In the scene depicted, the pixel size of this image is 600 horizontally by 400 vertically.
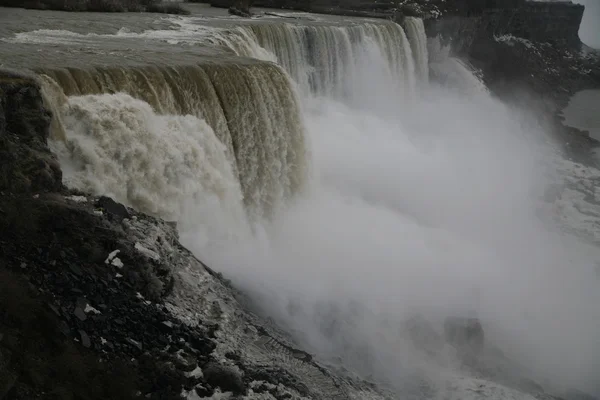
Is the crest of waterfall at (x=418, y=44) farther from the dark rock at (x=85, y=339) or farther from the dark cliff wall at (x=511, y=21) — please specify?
the dark rock at (x=85, y=339)

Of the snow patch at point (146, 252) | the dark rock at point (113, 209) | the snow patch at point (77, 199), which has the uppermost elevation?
the snow patch at point (77, 199)

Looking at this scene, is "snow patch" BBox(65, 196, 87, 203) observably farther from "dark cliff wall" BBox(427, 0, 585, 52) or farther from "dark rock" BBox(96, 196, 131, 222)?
"dark cliff wall" BBox(427, 0, 585, 52)

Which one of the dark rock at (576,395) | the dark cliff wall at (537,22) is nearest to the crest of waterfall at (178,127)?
the dark rock at (576,395)

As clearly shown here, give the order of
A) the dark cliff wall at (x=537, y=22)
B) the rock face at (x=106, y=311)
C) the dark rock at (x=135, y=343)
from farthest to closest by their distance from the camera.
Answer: the dark cliff wall at (x=537, y=22), the dark rock at (x=135, y=343), the rock face at (x=106, y=311)

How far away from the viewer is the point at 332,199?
41.4ft

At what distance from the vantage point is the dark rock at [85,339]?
520 centimetres

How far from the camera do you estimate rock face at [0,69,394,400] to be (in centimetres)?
504

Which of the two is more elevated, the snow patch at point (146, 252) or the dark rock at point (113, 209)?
the dark rock at point (113, 209)

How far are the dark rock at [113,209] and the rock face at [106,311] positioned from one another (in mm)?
13

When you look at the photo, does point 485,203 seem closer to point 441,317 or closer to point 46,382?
point 441,317

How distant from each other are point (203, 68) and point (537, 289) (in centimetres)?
752

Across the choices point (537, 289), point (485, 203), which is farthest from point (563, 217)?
point (537, 289)

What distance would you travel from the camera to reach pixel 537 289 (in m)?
12.5

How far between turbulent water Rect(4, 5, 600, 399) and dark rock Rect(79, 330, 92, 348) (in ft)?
7.04
